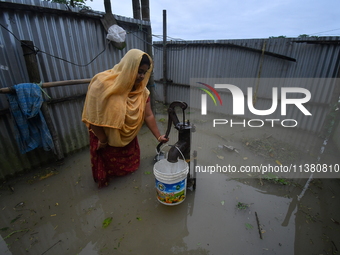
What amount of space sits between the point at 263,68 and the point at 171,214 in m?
5.03

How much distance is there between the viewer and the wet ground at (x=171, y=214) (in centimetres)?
184

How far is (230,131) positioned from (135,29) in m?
3.80

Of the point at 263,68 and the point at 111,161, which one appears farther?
the point at 263,68

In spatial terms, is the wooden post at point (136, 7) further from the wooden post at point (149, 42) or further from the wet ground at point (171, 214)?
the wet ground at point (171, 214)

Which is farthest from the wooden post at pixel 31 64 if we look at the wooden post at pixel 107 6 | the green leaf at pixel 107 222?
the green leaf at pixel 107 222

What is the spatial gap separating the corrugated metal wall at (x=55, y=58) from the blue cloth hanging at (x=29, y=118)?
26 centimetres

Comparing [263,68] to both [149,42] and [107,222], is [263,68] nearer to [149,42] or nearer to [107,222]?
[149,42]

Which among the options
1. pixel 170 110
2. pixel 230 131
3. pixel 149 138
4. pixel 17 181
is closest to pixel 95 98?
pixel 170 110

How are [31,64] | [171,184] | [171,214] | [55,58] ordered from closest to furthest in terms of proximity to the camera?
[171,184], [171,214], [31,64], [55,58]

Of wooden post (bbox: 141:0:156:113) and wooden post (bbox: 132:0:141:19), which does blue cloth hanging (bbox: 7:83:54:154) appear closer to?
wooden post (bbox: 141:0:156:113)

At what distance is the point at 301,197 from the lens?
2.47m

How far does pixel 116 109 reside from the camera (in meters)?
2.08

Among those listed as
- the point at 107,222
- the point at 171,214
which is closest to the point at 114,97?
the point at 107,222

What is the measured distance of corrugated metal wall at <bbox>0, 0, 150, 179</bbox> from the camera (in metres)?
2.48
